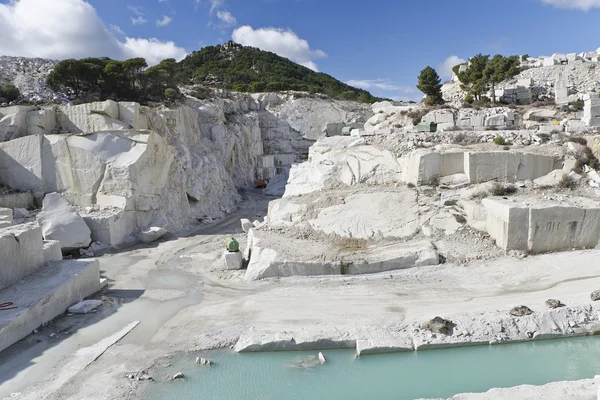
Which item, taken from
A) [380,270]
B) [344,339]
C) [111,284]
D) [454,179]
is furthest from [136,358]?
[454,179]

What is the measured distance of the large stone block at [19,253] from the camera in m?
10.1

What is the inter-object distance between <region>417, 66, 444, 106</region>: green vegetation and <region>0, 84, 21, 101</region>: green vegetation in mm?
26039

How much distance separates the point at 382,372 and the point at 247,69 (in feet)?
192

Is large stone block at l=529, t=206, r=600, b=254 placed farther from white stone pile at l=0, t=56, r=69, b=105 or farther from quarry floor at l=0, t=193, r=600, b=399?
white stone pile at l=0, t=56, r=69, b=105

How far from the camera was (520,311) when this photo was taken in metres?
9.25

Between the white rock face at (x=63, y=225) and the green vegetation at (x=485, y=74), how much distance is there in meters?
25.2

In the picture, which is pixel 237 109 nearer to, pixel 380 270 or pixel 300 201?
pixel 300 201

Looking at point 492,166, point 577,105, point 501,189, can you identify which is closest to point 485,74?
point 577,105

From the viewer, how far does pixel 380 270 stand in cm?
1258

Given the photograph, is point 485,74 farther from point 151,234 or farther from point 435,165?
point 151,234

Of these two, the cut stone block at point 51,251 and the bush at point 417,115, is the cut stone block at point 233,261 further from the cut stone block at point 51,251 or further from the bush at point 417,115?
the bush at point 417,115

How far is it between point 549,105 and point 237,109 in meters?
21.6

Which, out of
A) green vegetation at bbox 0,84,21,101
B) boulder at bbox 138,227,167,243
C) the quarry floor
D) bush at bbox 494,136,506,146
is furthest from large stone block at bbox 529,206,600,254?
green vegetation at bbox 0,84,21,101

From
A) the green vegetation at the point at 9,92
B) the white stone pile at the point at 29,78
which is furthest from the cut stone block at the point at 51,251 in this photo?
the green vegetation at the point at 9,92
